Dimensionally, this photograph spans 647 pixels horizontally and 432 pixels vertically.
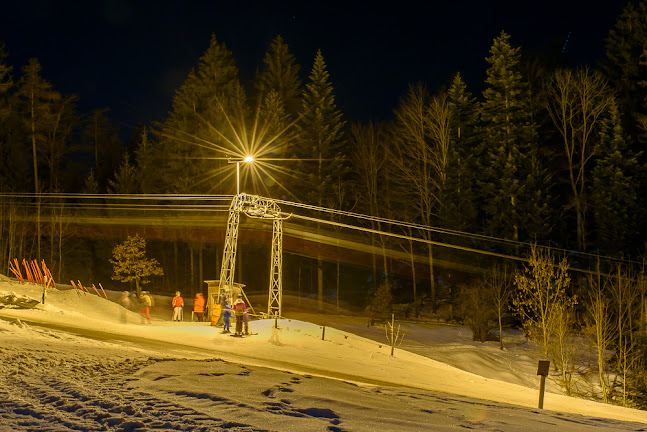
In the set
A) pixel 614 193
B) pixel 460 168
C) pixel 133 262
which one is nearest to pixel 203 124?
pixel 133 262

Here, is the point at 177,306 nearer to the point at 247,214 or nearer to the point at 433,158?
the point at 247,214

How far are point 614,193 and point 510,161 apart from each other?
7.25 meters

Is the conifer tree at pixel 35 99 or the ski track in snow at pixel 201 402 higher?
the conifer tree at pixel 35 99

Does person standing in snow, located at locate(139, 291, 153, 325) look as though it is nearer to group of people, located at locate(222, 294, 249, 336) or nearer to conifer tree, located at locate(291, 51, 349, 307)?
group of people, located at locate(222, 294, 249, 336)

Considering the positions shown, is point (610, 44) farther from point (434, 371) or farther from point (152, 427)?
point (152, 427)

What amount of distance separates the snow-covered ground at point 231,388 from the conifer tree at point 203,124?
27545mm

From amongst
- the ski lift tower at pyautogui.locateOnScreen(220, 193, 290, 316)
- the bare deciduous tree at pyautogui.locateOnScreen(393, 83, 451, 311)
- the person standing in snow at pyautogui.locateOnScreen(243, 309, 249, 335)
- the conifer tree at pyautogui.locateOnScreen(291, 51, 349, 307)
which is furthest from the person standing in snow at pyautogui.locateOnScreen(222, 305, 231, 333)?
the conifer tree at pyautogui.locateOnScreen(291, 51, 349, 307)

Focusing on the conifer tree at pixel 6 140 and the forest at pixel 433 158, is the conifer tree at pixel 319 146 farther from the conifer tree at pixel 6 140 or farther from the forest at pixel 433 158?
the conifer tree at pixel 6 140

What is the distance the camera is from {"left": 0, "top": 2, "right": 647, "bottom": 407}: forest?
3834 cm

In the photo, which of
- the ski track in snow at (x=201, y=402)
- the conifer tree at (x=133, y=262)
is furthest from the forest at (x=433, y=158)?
the ski track in snow at (x=201, y=402)

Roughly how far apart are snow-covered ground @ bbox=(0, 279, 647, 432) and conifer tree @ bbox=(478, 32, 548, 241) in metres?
21.3

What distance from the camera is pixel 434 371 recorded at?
59.3 feet

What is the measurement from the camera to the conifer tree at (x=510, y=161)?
3881cm

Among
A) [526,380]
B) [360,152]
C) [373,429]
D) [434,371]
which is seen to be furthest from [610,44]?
[373,429]
